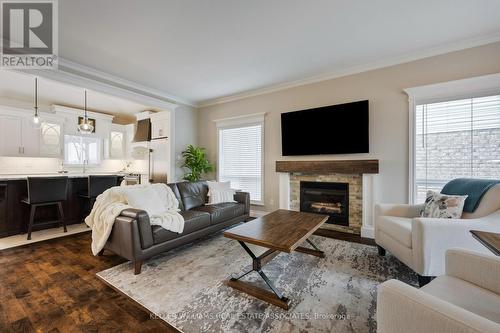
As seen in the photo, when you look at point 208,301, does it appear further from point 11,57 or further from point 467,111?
point 11,57

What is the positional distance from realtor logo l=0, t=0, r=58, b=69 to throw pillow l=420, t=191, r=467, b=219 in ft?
14.5

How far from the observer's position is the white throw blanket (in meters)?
2.44

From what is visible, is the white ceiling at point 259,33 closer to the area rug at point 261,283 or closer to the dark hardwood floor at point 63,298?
the area rug at point 261,283

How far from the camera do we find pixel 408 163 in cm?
314

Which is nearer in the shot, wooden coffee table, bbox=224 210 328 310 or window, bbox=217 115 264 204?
wooden coffee table, bbox=224 210 328 310

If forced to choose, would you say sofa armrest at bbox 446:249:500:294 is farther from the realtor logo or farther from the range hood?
the range hood

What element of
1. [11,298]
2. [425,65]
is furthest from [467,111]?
[11,298]

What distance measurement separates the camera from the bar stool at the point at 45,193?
3.28 m

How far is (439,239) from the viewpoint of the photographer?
6.02ft

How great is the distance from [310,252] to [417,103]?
2604 millimetres

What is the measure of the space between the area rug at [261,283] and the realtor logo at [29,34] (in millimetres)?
2844

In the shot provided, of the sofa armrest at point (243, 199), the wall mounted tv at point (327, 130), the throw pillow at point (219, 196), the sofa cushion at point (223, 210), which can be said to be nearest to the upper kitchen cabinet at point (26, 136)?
the throw pillow at point (219, 196)

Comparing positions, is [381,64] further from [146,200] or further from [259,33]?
[146,200]

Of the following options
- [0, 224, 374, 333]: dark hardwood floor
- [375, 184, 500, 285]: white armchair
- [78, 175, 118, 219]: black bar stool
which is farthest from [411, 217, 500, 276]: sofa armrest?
[78, 175, 118, 219]: black bar stool
